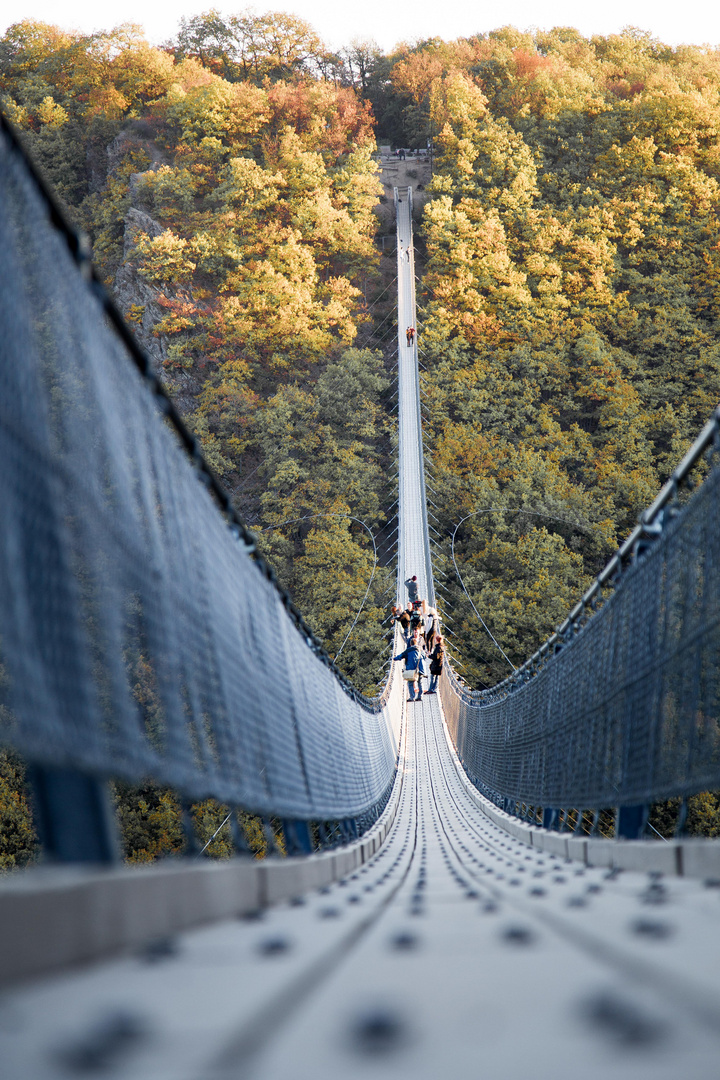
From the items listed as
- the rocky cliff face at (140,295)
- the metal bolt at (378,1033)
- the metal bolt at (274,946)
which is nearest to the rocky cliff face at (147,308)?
the rocky cliff face at (140,295)

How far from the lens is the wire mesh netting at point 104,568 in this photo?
129 centimetres

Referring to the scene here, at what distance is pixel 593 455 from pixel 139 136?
79.3 feet

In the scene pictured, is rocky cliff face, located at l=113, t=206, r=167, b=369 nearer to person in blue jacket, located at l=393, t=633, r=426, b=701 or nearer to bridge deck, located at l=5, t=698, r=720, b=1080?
person in blue jacket, located at l=393, t=633, r=426, b=701

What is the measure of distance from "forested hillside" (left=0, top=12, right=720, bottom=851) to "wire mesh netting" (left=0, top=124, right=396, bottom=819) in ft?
65.1

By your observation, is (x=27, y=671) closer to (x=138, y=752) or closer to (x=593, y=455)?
(x=138, y=752)

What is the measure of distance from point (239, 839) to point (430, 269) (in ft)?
117

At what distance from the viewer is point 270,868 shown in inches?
82.7

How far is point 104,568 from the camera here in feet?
5.46

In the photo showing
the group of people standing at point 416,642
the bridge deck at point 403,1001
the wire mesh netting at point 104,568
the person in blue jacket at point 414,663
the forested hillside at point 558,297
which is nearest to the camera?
the bridge deck at point 403,1001

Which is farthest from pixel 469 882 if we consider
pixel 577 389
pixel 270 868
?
pixel 577 389

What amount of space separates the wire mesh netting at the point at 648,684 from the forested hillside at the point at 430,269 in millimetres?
17962

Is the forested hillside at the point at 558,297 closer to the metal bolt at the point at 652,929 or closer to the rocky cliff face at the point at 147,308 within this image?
the rocky cliff face at the point at 147,308

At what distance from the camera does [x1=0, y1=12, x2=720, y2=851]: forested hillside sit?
27.2 m

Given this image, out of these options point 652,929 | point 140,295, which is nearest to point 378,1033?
point 652,929
